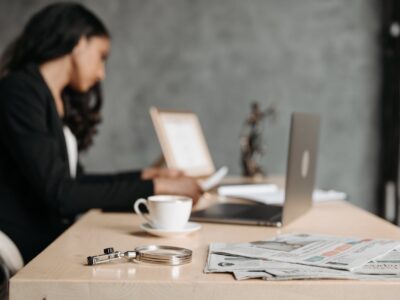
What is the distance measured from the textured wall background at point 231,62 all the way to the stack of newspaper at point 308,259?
2.09 m

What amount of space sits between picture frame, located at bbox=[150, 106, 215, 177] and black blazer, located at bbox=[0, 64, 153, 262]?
46 centimetres

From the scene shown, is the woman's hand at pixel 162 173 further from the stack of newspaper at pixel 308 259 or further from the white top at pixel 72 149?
the stack of newspaper at pixel 308 259

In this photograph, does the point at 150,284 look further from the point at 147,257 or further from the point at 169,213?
the point at 169,213

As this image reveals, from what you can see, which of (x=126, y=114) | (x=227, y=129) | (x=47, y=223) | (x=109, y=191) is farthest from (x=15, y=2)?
(x=109, y=191)

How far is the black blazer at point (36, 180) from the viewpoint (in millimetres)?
1415

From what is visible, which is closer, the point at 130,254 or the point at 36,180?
the point at 130,254

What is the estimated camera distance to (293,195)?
1275 mm

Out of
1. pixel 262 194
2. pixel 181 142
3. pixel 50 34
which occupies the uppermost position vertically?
pixel 50 34

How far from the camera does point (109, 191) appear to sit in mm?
1418

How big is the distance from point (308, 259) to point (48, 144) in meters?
0.85

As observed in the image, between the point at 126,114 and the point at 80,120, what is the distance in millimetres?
780

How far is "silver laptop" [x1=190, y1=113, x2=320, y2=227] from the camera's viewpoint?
1214 mm

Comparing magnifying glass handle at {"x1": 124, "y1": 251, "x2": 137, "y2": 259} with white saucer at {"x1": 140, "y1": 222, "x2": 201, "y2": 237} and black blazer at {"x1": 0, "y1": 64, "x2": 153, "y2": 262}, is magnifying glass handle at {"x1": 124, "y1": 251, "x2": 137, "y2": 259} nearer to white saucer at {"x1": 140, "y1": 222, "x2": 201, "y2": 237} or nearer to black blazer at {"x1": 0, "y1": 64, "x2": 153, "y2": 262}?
white saucer at {"x1": 140, "y1": 222, "x2": 201, "y2": 237}

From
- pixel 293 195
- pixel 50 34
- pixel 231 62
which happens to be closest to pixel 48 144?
pixel 50 34
